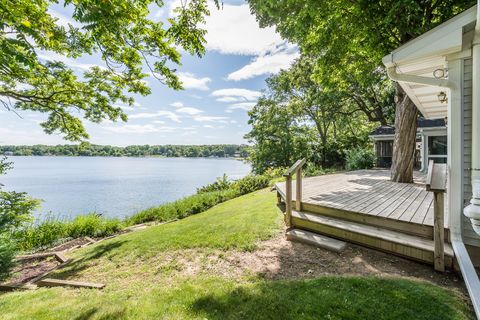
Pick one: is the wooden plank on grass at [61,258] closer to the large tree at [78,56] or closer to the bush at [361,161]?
the large tree at [78,56]

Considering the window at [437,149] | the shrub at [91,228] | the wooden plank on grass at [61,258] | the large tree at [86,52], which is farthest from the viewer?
the window at [437,149]

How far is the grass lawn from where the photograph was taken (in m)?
2.17

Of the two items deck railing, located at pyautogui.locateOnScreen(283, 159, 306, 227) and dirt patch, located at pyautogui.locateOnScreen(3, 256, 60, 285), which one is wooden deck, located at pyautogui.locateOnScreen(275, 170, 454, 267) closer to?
deck railing, located at pyautogui.locateOnScreen(283, 159, 306, 227)

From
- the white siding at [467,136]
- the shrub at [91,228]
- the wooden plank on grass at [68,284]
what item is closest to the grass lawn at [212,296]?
the wooden plank on grass at [68,284]

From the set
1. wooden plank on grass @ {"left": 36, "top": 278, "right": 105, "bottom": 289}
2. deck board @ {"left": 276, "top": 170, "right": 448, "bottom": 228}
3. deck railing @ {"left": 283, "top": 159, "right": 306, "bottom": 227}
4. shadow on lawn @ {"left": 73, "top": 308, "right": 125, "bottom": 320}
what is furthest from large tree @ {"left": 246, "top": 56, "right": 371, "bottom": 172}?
shadow on lawn @ {"left": 73, "top": 308, "right": 125, "bottom": 320}

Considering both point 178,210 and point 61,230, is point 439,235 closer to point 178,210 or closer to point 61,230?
point 178,210

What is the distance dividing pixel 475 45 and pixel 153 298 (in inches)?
193

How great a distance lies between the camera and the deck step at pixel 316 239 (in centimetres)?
351

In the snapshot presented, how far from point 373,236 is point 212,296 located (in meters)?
2.47

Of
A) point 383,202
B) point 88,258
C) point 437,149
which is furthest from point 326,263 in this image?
point 437,149

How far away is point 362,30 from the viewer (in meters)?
5.68

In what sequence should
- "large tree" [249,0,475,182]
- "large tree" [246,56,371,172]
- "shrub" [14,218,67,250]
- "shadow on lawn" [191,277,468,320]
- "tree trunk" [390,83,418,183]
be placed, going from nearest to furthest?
1. "shadow on lawn" [191,277,468,320]
2. "large tree" [249,0,475,182]
3. "shrub" [14,218,67,250]
4. "tree trunk" [390,83,418,183]
5. "large tree" [246,56,371,172]

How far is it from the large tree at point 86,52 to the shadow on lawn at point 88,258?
352 cm

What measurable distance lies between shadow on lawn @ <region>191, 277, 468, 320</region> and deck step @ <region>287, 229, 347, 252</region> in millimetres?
811
